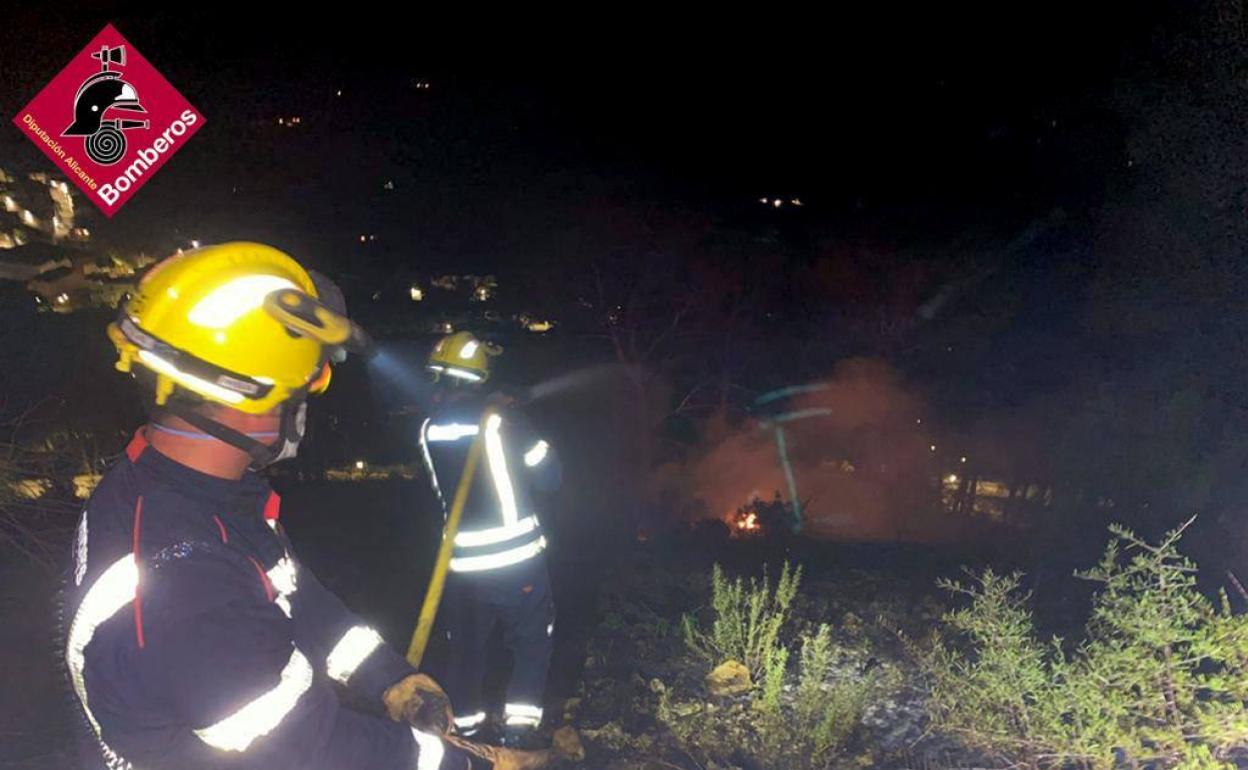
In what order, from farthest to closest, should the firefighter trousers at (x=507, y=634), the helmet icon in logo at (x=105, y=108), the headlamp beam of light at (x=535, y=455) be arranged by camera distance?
the helmet icon in logo at (x=105, y=108), the headlamp beam of light at (x=535, y=455), the firefighter trousers at (x=507, y=634)

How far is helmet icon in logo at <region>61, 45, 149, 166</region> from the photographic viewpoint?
7320mm

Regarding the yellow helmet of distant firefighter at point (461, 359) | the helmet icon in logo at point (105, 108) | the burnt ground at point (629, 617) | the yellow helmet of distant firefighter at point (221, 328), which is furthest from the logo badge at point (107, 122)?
the yellow helmet of distant firefighter at point (221, 328)

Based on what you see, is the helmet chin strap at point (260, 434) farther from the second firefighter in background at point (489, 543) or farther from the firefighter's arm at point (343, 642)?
the second firefighter in background at point (489, 543)

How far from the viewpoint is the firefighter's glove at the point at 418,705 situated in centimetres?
213

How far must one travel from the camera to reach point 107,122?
749 cm

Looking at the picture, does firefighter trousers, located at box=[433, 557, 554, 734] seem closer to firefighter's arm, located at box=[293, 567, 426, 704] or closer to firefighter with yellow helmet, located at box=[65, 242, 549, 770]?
firefighter's arm, located at box=[293, 567, 426, 704]

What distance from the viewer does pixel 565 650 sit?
5055 millimetres

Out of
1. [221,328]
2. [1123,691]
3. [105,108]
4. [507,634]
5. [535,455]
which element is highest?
[105,108]

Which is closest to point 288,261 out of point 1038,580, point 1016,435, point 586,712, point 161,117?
point 586,712

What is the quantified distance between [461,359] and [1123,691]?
3629mm

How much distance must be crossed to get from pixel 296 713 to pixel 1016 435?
49.2 ft

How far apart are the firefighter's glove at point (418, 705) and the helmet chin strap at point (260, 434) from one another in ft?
2.80

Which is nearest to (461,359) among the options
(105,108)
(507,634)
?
(507,634)

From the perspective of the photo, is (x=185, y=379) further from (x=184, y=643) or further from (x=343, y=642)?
(x=343, y=642)
